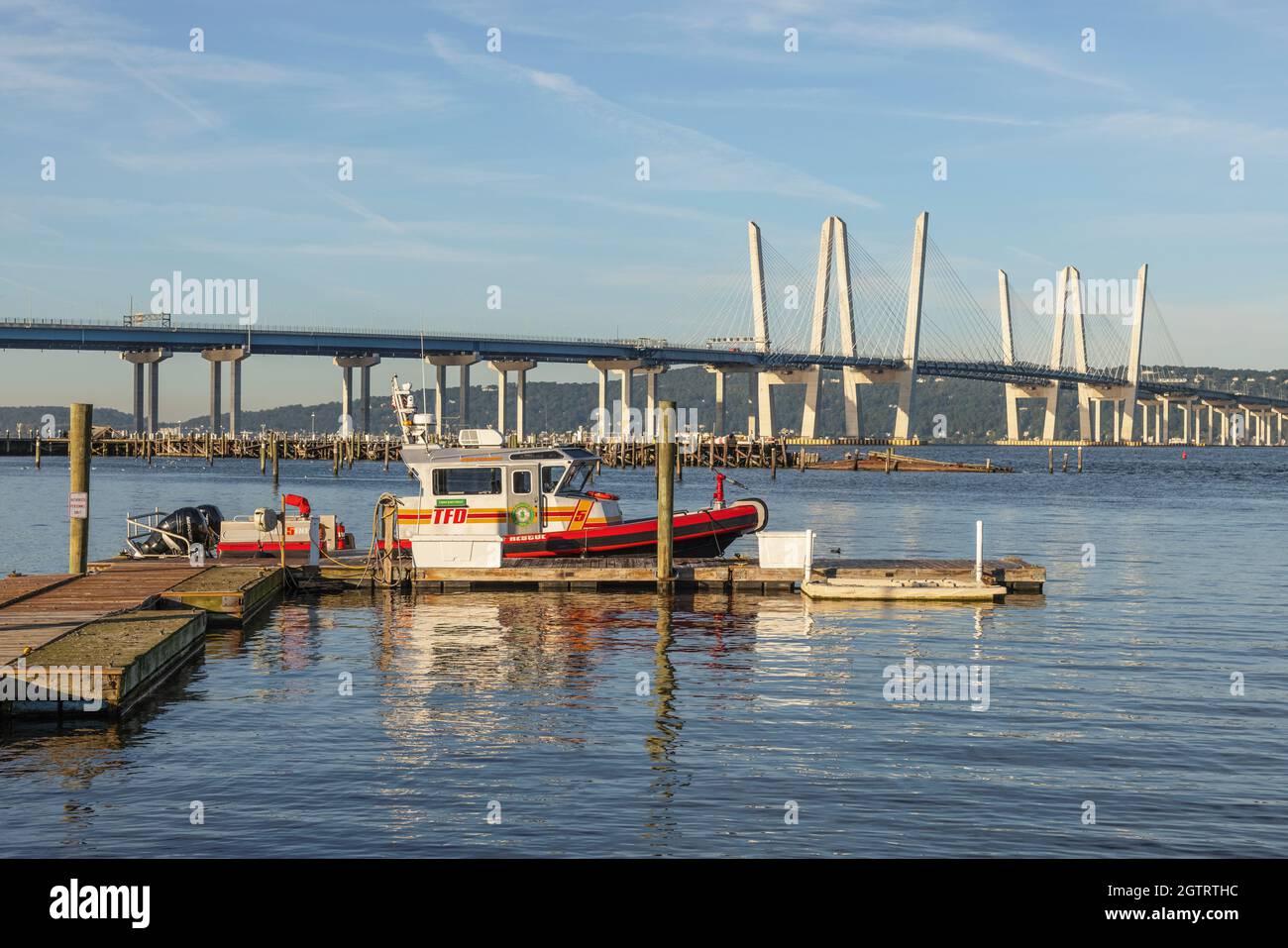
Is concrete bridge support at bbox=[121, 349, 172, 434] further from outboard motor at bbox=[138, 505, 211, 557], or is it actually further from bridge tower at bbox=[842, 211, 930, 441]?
outboard motor at bbox=[138, 505, 211, 557]

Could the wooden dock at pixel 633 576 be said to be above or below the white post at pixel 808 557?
below

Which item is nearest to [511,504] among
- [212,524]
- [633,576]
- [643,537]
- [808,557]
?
[643,537]

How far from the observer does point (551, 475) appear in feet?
97.3

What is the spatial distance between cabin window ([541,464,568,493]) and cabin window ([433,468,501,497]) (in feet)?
3.03

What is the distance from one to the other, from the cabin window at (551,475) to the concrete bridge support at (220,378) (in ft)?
412

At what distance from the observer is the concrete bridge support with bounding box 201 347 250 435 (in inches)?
5920

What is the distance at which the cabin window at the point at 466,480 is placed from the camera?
96.3ft

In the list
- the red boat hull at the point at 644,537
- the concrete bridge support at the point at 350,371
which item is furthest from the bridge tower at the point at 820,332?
the red boat hull at the point at 644,537

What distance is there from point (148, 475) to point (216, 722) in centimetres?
9715

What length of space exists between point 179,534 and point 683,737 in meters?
19.3

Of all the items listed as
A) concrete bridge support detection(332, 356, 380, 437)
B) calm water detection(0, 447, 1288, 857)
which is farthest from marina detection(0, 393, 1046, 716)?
concrete bridge support detection(332, 356, 380, 437)

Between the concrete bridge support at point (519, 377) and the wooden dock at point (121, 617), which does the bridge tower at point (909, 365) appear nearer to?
the concrete bridge support at point (519, 377)

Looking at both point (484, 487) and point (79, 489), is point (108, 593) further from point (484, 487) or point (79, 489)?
point (484, 487)
